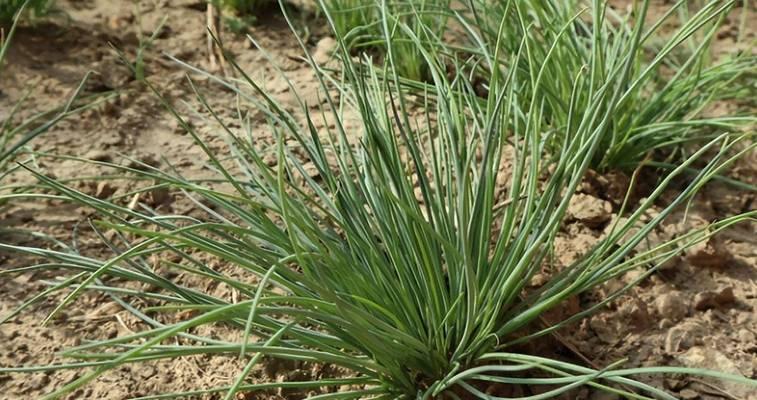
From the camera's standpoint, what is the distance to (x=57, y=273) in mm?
1854

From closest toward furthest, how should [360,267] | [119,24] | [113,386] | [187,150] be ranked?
1. [360,267]
2. [113,386]
3. [187,150]
4. [119,24]

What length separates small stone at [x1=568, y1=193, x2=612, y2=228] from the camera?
1.93m

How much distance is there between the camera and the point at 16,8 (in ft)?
8.04

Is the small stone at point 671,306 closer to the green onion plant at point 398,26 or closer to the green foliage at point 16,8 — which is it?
the green onion plant at point 398,26

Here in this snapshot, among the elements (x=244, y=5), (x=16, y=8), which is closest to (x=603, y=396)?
(x=244, y=5)

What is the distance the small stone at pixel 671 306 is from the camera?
1.70m

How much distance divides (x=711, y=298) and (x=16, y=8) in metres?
2.01

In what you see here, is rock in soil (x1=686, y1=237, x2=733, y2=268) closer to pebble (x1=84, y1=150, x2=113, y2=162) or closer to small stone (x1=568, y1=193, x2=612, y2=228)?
small stone (x1=568, y1=193, x2=612, y2=228)

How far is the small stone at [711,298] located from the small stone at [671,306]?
1.1 inches

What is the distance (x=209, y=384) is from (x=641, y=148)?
3.78 ft

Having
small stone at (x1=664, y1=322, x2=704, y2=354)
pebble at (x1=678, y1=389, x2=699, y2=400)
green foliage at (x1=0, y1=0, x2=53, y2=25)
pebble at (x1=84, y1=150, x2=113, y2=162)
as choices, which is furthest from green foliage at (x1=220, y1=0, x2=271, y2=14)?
pebble at (x1=678, y1=389, x2=699, y2=400)

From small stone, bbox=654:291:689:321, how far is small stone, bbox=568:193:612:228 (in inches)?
10.3

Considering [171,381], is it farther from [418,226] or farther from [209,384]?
[418,226]

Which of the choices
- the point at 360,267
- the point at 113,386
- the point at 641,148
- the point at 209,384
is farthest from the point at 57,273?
the point at 641,148
